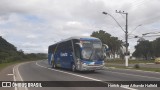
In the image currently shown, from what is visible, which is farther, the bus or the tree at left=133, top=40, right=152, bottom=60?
the tree at left=133, top=40, right=152, bottom=60

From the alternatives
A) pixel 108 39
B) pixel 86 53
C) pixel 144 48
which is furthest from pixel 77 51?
pixel 144 48

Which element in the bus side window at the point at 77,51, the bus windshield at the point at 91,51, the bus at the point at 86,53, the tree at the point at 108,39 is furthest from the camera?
the tree at the point at 108,39

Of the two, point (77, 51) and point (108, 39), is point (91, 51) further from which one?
point (108, 39)

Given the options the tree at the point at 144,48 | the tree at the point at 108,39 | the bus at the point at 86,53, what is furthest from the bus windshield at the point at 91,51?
the tree at the point at 144,48

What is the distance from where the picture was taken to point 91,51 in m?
30.0

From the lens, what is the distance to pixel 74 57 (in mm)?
31375

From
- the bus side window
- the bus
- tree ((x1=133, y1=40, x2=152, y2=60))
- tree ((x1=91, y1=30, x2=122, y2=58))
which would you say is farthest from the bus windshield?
tree ((x1=133, y1=40, x2=152, y2=60))

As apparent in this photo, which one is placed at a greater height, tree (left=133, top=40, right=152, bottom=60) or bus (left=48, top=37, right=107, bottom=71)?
tree (left=133, top=40, right=152, bottom=60)

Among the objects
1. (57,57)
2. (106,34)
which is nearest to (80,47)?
(57,57)

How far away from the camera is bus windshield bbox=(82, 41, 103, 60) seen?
29.8m

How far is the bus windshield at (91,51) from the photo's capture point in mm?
29750

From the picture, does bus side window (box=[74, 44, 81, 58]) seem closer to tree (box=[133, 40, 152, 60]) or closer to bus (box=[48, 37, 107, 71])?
bus (box=[48, 37, 107, 71])

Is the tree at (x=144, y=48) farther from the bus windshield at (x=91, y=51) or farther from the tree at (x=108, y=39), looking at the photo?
the bus windshield at (x=91, y=51)

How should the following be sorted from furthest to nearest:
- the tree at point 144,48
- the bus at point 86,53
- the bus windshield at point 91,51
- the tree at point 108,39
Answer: the tree at point 144,48, the tree at point 108,39, the bus windshield at point 91,51, the bus at point 86,53
